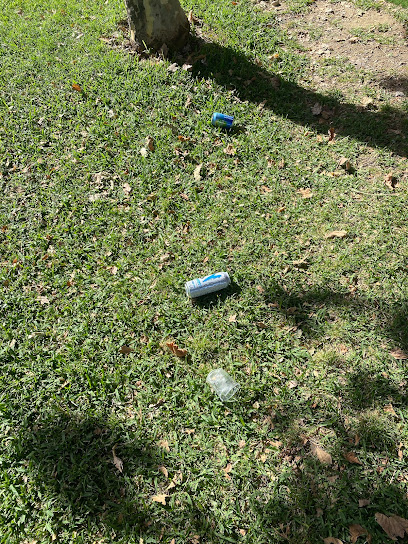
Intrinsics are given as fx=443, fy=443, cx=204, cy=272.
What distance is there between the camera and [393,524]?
2.73 m

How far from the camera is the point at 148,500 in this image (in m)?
2.96

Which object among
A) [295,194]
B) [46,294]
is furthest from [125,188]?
[295,194]

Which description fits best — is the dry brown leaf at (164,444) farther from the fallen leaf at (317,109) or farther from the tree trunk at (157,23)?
the tree trunk at (157,23)

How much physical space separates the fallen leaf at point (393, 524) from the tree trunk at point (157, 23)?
6.05 m


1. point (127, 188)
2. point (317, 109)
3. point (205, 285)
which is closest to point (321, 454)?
point (205, 285)

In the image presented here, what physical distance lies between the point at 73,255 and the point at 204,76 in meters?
3.23

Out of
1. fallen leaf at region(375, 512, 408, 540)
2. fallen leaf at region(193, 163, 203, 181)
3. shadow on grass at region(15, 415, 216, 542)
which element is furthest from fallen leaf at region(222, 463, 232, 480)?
fallen leaf at region(193, 163, 203, 181)

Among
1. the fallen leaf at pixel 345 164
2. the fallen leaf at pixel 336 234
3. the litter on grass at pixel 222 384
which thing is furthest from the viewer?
the fallen leaf at pixel 345 164

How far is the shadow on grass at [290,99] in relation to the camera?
5.19 m

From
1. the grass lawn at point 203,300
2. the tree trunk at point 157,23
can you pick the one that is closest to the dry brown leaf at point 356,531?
the grass lawn at point 203,300

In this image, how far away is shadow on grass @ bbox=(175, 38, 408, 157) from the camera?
5.19 metres

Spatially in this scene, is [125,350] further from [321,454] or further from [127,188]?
[127,188]

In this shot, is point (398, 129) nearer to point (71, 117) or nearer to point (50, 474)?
point (71, 117)

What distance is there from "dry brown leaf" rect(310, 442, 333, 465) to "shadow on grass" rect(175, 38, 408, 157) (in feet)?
11.3
